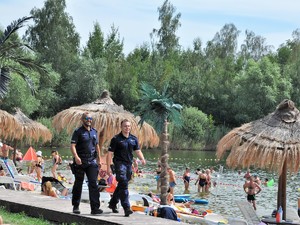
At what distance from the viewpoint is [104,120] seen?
19.8 metres

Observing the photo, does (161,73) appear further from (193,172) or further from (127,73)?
(193,172)

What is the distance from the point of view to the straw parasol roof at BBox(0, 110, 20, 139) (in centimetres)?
2661

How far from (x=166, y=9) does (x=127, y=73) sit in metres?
14.1

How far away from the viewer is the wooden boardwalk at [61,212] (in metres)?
8.52

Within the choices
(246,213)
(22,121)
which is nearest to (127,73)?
(22,121)

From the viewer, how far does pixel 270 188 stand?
96.0ft

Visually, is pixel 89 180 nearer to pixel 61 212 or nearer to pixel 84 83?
pixel 61 212

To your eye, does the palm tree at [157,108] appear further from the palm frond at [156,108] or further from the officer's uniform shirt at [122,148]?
the officer's uniform shirt at [122,148]

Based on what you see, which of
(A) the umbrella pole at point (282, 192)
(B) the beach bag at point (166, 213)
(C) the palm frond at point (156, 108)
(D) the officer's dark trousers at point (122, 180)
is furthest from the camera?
(A) the umbrella pole at point (282, 192)

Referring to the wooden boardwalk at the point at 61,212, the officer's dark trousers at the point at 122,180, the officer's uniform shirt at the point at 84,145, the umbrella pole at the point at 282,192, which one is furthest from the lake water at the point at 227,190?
the officer's uniform shirt at the point at 84,145

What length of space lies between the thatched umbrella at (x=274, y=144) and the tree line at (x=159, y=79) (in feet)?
115

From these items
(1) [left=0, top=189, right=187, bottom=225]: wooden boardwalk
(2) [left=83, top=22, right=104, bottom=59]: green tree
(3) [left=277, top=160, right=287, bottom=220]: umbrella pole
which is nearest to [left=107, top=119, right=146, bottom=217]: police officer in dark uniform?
(1) [left=0, top=189, right=187, bottom=225]: wooden boardwalk

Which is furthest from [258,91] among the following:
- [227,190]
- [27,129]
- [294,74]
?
[27,129]

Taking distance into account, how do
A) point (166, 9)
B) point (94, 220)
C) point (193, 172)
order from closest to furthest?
point (94, 220), point (193, 172), point (166, 9)
